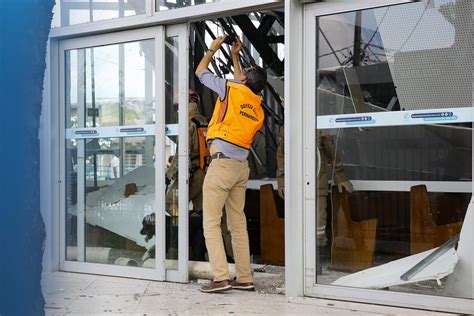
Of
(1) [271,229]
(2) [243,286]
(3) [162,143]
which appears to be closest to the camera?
(2) [243,286]

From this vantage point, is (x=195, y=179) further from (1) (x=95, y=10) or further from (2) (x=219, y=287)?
(1) (x=95, y=10)

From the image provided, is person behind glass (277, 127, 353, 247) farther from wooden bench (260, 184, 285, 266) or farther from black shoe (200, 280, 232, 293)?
wooden bench (260, 184, 285, 266)

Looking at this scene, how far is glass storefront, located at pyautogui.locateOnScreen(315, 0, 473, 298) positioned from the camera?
3.56 metres

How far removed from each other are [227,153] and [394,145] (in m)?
1.18

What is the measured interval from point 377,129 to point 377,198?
0.50 metres

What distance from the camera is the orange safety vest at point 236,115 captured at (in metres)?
4.04

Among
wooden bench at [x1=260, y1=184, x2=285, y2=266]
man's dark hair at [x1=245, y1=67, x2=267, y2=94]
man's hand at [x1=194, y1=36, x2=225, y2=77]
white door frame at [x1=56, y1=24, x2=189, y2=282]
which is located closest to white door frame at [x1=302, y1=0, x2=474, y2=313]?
man's dark hair at [x1=245, y1=67, x2=267, y2=94]

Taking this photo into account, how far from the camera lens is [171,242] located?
15.1ft

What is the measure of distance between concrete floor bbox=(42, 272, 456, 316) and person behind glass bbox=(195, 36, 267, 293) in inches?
8.0

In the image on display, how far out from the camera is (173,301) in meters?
4.00

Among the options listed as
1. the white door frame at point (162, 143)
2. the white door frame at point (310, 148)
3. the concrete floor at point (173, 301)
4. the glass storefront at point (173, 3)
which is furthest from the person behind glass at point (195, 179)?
the white door frame at point (310, 148)

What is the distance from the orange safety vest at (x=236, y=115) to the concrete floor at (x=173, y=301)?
1129 millimetres

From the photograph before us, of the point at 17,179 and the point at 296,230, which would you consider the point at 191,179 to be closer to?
the point at 296,230

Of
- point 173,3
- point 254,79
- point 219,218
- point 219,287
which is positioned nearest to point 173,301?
point 219,287
